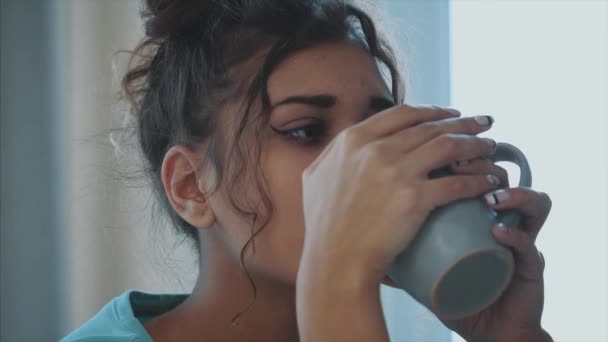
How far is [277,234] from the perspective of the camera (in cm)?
82

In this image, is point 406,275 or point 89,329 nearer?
point 406,275

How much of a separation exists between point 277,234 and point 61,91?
3.20ft

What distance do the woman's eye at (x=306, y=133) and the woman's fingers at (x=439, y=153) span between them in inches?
8.5

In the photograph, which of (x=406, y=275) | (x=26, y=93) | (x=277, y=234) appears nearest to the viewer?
(x=406, y=275)

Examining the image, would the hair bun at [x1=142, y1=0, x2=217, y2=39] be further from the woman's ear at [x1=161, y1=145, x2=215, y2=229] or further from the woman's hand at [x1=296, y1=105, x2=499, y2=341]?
the woman's hand at [x1=296, y1=105, x2=499, y2=341]

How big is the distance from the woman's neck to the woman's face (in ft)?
0.35

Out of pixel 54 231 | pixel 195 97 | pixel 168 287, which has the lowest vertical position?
pixel 168 287

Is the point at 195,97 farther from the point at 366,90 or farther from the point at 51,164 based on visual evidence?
the point at 51,164

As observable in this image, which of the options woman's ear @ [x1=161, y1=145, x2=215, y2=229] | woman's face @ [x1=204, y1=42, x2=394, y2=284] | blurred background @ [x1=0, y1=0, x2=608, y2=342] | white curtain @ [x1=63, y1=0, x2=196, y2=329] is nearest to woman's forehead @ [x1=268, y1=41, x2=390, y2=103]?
woman's face @ [x1=204, y1=42, x2=394, y2=284]

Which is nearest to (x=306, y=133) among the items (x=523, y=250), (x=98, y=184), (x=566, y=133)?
(x=523, y=250)

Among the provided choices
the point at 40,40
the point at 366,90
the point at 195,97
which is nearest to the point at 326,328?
the point at 366,90

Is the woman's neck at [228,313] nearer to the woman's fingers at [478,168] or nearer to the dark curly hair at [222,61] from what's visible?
the dark curly hair at [222,61]

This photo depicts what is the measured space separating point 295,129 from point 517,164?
278 millimetres

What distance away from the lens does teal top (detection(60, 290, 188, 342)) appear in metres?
0.92
